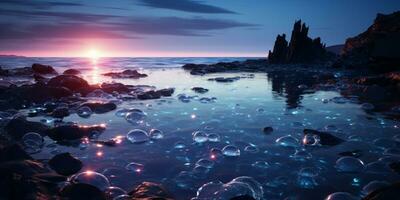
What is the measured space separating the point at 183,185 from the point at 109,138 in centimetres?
323

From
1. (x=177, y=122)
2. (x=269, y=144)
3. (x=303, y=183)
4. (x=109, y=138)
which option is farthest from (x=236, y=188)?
(x=177, y=122)

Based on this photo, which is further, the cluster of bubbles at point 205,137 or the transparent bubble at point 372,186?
the cluster of bubbles at point 205,137

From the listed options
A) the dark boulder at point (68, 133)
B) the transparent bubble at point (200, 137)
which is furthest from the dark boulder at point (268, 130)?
the dark boulder at point (68, 133)

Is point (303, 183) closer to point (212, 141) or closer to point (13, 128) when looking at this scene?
point (212, 141)

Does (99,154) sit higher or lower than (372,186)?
lower

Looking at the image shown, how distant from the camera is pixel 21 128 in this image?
729cm

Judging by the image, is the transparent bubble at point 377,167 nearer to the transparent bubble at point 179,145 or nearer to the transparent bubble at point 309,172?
the transparent bubble at point 309,172

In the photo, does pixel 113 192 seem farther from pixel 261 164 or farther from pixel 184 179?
pixel 261 164

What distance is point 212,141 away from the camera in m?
6.99

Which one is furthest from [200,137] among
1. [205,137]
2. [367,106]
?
[367,106]

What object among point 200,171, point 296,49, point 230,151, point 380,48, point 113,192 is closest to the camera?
point 113,192

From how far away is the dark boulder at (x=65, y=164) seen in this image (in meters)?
5.07

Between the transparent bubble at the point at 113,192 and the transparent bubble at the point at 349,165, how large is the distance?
11.7 feet

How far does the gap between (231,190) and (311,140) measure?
11.3 ft
